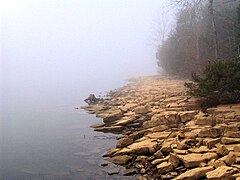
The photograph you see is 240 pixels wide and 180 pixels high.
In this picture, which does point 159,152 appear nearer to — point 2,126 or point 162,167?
point 162,167

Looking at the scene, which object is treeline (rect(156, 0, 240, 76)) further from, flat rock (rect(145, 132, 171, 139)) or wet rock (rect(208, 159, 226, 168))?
wet rock (rect(208, 159, 226, 168))

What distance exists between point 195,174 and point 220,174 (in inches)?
18.3

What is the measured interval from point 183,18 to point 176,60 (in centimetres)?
328

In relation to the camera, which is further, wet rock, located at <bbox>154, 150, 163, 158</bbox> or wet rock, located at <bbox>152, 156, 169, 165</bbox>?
Result: wet rock, located at <bbox>154, 150, 163, 158</bbox>

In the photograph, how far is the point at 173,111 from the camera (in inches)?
383

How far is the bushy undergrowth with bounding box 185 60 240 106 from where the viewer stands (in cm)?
916

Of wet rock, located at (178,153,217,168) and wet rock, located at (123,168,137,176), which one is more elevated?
wet rock, located at (178,153,217,168)

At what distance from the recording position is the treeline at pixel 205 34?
15280 millimetres

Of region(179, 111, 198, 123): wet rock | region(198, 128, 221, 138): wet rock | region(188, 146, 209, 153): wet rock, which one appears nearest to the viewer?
region(188, 146, 209, 153): wet rock

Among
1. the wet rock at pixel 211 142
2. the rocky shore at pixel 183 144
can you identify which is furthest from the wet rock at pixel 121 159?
the wet rock at pixel 211 142

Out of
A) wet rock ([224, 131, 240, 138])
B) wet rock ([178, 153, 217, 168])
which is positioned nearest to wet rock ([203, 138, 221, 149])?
wet rock ([224, 131, 240, 138])

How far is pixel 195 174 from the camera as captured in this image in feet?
17.7

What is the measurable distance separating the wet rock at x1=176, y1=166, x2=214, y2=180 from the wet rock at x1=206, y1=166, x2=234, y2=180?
0.15 metres

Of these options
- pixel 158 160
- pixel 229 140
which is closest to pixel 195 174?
pixel 158 160
